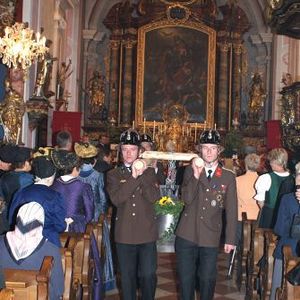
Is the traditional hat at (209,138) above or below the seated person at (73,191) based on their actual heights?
above

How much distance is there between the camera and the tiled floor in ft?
21.4

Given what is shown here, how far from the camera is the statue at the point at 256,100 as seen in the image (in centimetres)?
2016

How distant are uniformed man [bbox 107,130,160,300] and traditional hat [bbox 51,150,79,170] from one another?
17.5 inches

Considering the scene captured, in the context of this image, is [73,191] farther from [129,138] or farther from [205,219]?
[205,219]

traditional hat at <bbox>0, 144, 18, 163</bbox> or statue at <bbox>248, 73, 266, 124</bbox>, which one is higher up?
statue at <bbox>248, 73, 266, 124</bbox>

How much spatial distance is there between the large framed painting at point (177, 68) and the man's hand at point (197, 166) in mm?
15306

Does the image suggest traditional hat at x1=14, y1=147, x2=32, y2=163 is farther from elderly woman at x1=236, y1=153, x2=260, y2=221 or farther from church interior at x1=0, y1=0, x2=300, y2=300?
church interior at x1=0, y1=0, x2=300, y2=300

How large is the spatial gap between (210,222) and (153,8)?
16235mm

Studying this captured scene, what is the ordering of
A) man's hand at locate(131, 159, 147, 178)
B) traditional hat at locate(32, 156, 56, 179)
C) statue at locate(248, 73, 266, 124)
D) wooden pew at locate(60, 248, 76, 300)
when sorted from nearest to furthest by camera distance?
wooden pew at locate(60, 248, 76, 300) → traditional hat at locate(32, 156, 56, 179) → man's hand at locate(131, 159, 147, 178) → statue at locate(248, 73, 266, 124)

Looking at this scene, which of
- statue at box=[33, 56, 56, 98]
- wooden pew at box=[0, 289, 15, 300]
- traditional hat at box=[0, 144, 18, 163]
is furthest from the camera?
statue at box=[33, 56, 56, 98]

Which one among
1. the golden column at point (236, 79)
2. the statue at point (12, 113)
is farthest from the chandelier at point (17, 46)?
the golden column at point (236, 79)

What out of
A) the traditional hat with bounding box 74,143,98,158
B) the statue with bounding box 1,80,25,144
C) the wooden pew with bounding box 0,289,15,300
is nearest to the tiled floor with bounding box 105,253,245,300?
the traditional hat with bounding box 74,143,98,158

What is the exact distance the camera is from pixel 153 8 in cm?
2012

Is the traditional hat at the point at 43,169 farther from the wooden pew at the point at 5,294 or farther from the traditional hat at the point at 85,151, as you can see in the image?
the traditional hat at the point at 85,151
